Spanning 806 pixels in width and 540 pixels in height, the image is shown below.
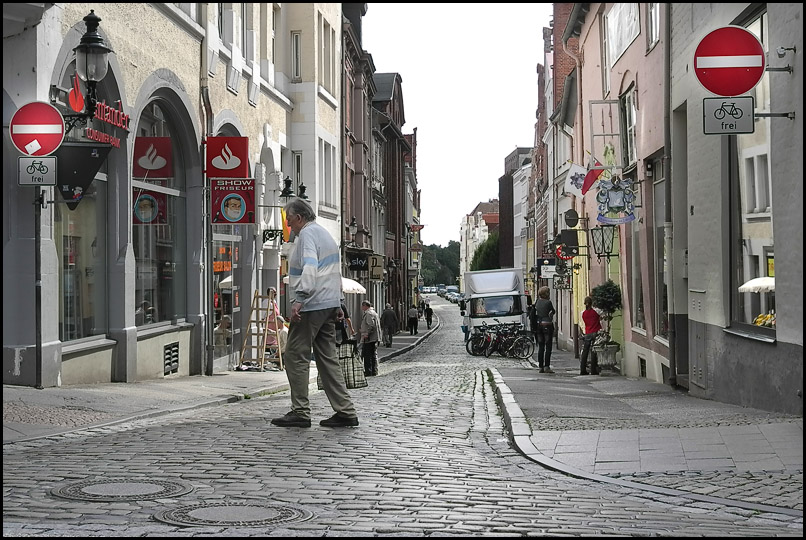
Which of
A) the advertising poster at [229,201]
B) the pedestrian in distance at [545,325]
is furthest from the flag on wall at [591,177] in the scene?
the advertising poster at [229,201]

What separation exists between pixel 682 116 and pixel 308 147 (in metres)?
15.8

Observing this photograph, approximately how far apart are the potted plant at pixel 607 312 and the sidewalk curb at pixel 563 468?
33.5ft

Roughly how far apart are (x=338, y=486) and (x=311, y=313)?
2.68 metres

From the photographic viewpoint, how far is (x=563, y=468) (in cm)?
761

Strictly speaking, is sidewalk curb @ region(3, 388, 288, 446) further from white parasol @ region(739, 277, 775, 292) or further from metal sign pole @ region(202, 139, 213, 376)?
white parasol @ region(739, 277, 775, 292)

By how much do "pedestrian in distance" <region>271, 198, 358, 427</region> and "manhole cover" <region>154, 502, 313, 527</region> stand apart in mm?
3127

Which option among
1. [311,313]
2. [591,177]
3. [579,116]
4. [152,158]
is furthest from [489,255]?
[311,313]

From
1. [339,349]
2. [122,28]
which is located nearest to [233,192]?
[122,28]

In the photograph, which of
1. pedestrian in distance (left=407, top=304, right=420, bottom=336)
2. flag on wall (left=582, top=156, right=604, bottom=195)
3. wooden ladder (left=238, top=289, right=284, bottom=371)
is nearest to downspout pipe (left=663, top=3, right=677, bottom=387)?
flag on wall (left=582, top=156, right=604, bottom=195)

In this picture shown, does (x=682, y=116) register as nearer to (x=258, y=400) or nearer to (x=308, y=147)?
(x=258, y=400)

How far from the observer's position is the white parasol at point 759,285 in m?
11.1

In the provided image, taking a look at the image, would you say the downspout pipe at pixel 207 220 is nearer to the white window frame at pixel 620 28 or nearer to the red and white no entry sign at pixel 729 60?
the white window frame at pixel 620 28

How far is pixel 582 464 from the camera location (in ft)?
25.5

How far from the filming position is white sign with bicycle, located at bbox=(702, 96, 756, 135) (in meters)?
9.93
